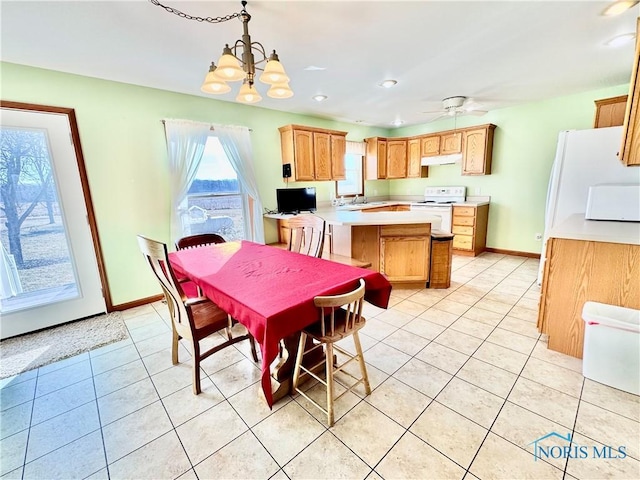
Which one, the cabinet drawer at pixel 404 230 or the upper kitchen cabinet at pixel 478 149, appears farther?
the upper kitchen cabinet at pixel 478 149

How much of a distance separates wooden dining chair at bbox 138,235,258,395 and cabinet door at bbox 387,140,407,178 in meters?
4.94

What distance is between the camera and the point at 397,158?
5.88 metres

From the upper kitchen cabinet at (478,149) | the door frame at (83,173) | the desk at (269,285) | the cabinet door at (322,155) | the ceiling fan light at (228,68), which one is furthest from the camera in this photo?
the upper kitchen cabinet at (478,149)

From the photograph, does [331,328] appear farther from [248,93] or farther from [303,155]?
[303,155]

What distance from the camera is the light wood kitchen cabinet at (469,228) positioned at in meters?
4.75

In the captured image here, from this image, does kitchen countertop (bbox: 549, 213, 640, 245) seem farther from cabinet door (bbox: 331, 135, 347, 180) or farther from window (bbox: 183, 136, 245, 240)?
window (bbox: 183, 136, 245, 240)

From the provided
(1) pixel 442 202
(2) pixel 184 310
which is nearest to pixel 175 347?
(2) pixel 184 310

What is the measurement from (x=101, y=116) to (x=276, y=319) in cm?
304

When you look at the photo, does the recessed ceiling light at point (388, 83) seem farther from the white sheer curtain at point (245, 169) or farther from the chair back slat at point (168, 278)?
the chair back slat at point (168, 278)

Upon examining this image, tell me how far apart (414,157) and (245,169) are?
3.59 metres

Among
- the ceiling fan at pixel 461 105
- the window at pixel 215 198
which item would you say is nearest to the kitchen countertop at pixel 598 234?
the ceiling fan at pixel 461 105

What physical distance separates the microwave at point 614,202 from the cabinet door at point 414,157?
316 centimetres

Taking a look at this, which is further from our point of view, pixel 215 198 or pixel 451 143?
pixel 451 143

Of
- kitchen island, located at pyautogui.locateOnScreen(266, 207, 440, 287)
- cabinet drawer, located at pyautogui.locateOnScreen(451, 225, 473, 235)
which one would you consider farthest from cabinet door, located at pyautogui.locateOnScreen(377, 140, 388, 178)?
kitchen island, located at pyautogui.locateOnScreen(266, 207, 440, 287)
